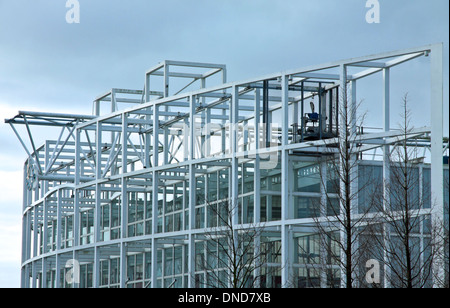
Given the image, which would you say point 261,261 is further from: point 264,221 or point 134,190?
point 134,190

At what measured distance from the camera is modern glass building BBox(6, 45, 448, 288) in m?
31.8

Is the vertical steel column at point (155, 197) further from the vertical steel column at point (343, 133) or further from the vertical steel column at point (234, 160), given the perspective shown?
the vertical steel column at point (343, 133)

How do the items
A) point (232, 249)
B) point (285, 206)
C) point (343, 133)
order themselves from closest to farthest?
point (343, 133) < point (285, 206) < point (232, 249)

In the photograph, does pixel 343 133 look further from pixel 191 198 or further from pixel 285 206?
pixel 191 198

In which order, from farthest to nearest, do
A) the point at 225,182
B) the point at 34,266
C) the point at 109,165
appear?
the point at 34,266 → the point at 109,165 → the point at 225,182

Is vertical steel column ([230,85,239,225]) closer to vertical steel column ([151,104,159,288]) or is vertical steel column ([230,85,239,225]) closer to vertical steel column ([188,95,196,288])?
vertical steel column ([188,95,196,288])

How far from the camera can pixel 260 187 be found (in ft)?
121

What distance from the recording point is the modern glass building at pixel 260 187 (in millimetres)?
31797

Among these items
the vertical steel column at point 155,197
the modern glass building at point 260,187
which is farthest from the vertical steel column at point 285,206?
the vertical steel column at point 155,197

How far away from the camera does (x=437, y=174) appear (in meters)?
30.2


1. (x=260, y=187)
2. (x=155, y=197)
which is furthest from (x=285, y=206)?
(x=155, y=197)
